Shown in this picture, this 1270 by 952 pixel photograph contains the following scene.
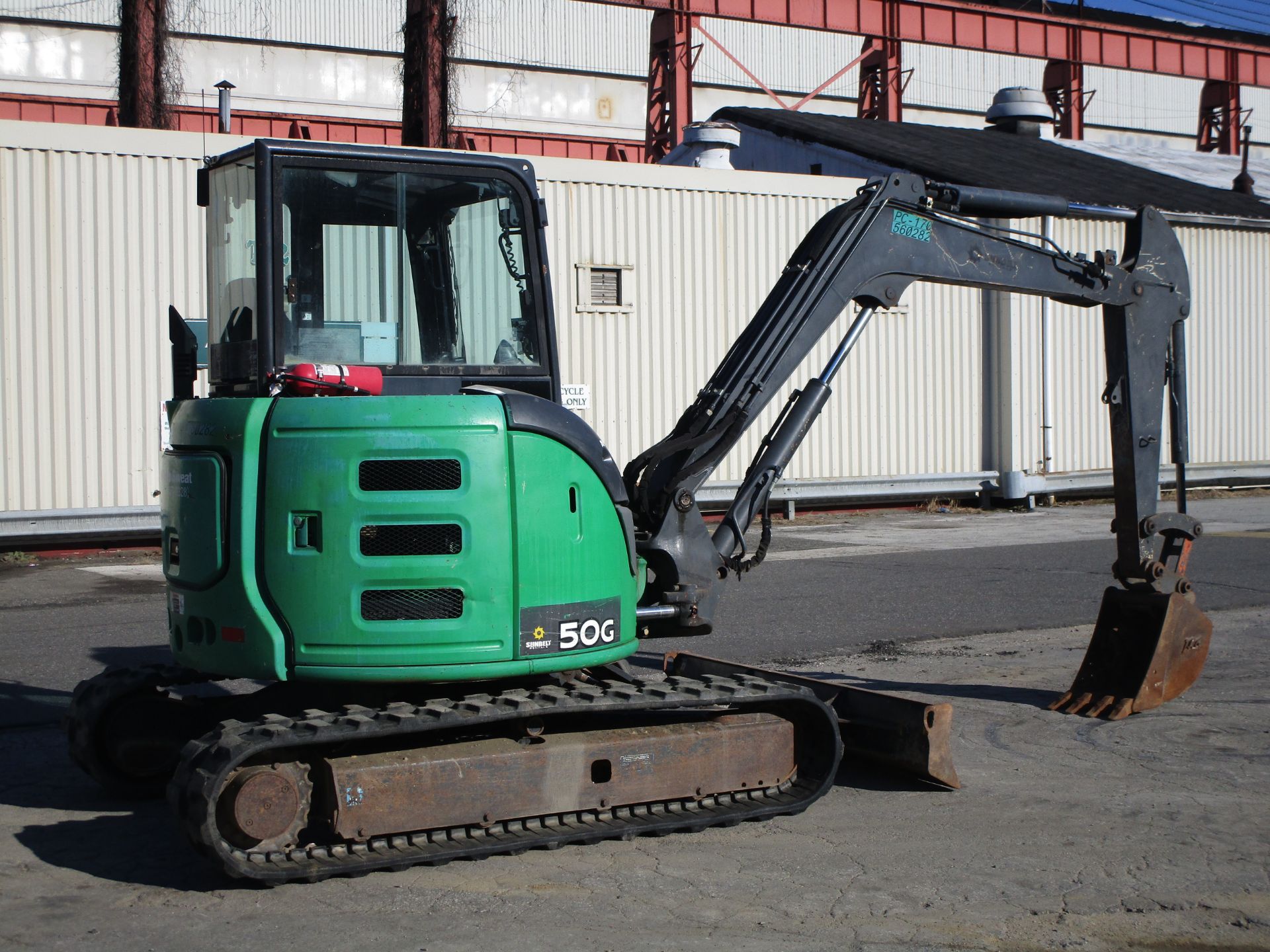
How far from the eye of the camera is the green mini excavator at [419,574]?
5.05 meters

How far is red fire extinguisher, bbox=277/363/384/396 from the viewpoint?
5.20 metres

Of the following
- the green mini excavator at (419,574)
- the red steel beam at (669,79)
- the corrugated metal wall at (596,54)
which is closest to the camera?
the green mini excavator at (419,574)

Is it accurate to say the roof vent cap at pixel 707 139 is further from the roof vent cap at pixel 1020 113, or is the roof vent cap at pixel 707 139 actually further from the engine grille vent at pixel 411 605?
the engine grille vent at pixel 411 605

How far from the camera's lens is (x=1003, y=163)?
2525 centimetres

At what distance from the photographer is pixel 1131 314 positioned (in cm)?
779

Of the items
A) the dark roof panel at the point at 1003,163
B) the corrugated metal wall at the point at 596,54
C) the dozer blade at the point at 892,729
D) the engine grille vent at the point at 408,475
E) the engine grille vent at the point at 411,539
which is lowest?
the dozer blade at the point at 892,729

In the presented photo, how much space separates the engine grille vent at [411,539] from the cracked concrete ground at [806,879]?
118 centimetres

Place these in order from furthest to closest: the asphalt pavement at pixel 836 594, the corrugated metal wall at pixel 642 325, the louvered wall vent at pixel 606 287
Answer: the louvered wall vent at pixel 606 287, the corrugated metal wall at pixel 642 325, the asphalt pavement at pixel 836 594

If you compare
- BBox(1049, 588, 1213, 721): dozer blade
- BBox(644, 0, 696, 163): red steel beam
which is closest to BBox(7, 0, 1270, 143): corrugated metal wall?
BBox(644, 0, 696, 163): red steel beam

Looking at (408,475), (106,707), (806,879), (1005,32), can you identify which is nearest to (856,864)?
(806,879)

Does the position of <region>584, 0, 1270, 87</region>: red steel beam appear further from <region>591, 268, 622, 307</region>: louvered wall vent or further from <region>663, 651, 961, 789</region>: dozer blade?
<region>663, 651, 961, 789</region>: dozer blade

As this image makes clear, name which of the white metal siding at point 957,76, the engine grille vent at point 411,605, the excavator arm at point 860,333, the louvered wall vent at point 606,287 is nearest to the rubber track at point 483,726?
the engine grille vent at point 411,605

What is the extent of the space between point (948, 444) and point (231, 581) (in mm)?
16486

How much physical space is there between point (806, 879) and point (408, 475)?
2.04m
